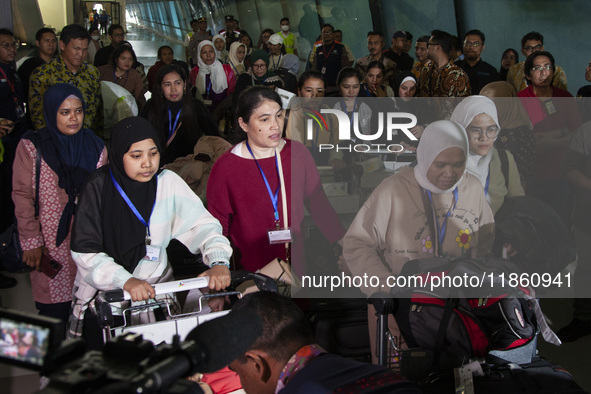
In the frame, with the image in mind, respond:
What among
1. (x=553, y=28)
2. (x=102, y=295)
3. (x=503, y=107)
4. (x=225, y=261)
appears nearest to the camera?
(x=102, y=295)

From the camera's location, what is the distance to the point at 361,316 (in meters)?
2.98

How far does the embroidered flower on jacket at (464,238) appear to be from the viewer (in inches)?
112

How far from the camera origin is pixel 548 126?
435cm

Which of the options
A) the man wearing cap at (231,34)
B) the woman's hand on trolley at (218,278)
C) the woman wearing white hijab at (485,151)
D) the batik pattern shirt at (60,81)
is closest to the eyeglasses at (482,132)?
the woman wearing white hijab at (485,151)

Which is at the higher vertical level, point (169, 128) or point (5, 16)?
point (5, 16)

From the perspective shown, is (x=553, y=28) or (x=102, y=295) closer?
(x=102, y=295)

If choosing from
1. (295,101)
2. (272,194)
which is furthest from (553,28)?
(272,194)

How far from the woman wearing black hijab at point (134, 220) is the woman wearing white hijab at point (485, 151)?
4.35 feet

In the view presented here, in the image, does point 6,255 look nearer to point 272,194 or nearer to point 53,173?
point 53,173

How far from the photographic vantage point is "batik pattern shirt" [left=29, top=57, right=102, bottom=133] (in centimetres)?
482

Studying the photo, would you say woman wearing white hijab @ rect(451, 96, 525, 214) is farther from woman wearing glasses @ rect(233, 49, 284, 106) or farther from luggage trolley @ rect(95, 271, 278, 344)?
woman wearing glasses @ rect(233, 49, 284, 106)

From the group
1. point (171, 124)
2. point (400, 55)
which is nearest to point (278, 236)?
point (171, 124)

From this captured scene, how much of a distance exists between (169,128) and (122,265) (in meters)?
2.34

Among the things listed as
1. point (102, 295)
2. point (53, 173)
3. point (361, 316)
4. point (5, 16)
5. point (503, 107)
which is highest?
point (5, 16)
